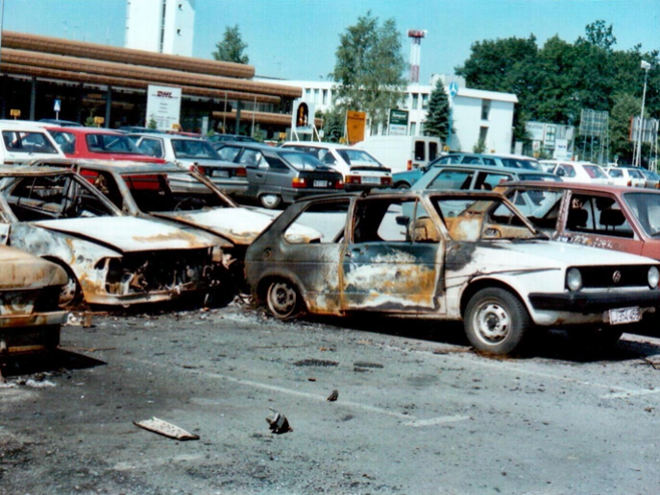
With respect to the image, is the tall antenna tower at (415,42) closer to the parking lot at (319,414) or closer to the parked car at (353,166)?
the parked car at (353,166)

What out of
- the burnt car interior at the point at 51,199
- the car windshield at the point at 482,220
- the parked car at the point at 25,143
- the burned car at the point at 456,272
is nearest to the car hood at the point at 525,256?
the burned car at the point at 456,272

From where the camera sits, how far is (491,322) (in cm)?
821

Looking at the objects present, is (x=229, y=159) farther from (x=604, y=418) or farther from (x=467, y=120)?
(x=467, y=120)

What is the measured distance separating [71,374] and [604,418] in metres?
3.78

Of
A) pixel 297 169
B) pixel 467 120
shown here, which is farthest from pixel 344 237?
pixel 467 120

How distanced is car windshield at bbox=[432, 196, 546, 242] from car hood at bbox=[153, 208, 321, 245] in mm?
1700

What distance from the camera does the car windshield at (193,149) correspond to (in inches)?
857

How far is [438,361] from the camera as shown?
315 inches

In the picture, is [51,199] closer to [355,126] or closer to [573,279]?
[573,279]

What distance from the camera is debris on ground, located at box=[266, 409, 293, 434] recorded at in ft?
18.2

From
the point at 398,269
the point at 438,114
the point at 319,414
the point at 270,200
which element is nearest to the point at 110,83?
the point at 270,200

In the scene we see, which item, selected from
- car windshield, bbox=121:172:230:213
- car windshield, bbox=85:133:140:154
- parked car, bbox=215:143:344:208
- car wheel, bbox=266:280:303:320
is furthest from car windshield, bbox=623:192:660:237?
parked car, bbox=215:143:344:208

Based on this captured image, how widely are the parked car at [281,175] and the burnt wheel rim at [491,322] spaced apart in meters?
14.5

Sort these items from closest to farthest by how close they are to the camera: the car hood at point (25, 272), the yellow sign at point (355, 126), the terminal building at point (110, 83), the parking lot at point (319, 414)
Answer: the parking lot at point (319, 414) < the car hood at point (25, 272) < the yellow sign at point (355, 126) < the terminal building at point (110, 83)
